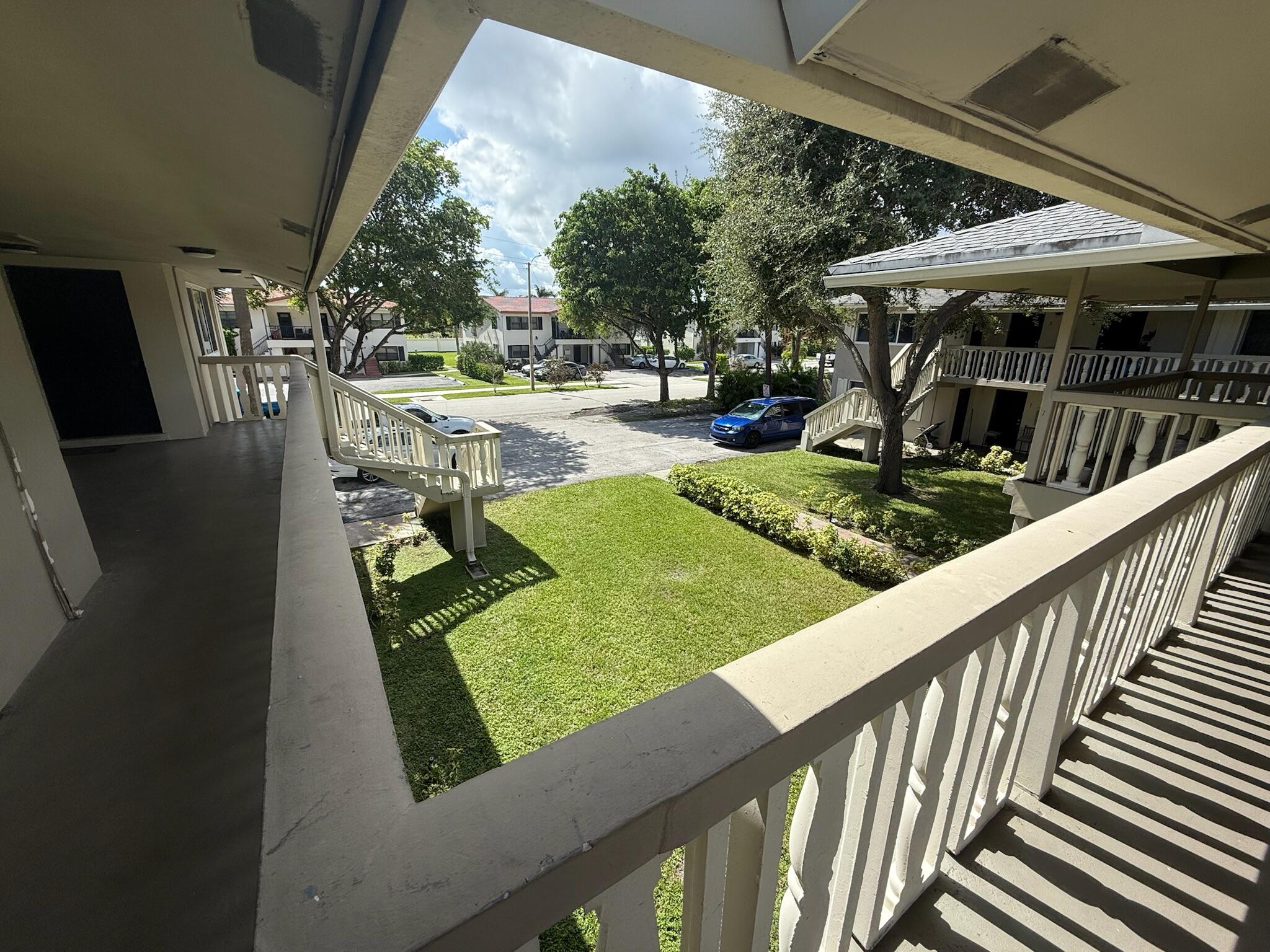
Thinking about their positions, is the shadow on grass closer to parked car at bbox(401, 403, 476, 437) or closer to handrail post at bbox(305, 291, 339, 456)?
handrail post at bbox(305, 291, 339, 456)

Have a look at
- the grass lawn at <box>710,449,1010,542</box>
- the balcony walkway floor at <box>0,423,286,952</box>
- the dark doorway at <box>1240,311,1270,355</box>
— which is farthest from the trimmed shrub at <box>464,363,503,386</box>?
the dark doorway at <box>1240,311,1270,355</box>

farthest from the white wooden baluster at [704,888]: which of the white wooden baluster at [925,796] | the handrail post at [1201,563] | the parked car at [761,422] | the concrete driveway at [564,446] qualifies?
the parked car at [761,422]

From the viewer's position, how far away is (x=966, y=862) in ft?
4.95

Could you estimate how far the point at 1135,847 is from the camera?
1587mm

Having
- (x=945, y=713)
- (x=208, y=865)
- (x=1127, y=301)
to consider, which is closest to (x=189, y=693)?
(x=208, y=865)

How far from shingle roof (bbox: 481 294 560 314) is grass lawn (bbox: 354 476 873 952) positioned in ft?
118

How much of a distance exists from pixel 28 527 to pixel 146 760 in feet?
3.84

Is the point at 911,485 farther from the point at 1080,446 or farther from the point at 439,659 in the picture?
the point at 439,659

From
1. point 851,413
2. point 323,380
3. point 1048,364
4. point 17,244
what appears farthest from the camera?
point 851,413

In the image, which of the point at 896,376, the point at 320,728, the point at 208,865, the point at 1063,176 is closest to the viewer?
the point at 320,728

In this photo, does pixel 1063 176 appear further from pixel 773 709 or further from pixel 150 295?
pixel 150 295

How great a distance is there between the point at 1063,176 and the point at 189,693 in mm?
3728

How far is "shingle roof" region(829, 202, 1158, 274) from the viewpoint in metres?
3.91

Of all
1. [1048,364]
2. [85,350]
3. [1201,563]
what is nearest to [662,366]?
[1048,364]
